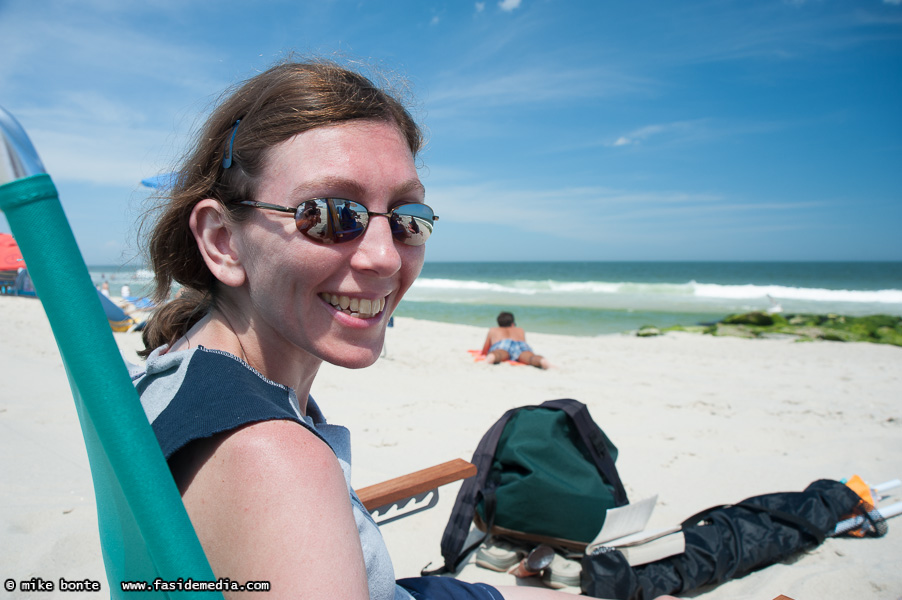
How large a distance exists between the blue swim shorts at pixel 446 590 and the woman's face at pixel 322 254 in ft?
2.57

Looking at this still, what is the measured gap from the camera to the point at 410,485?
7.24 ft

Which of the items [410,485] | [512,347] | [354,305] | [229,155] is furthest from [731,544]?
[512,347]

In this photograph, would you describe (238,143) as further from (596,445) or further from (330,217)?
(596,445)

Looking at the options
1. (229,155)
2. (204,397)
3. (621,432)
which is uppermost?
(229,155)

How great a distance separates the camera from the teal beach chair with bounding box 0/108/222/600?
2.01ft

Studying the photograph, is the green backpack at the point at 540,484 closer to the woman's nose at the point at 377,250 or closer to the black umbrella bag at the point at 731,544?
the black umbrella bag at the point at 731,544

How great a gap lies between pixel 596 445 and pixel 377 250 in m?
2.28

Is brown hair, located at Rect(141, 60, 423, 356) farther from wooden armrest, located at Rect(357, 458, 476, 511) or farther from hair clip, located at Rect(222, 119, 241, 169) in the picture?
wooden armrest, located at Rect(357, 458, 476, 511)

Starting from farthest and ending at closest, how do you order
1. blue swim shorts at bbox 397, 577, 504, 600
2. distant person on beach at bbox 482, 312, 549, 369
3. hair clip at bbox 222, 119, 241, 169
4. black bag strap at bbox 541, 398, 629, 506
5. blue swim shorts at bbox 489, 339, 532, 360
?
blue swim shorts at bbox 489, 339, 532, 360
distant person on beach at bbox 482, 312, 549, 369
black bag strap at bbox 541, 398, 629, 506
blue swim shorts at bbox 397, 577, 504, 600
hair clip at bbox 222, 119, 241, 169

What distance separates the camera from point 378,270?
1.13 m

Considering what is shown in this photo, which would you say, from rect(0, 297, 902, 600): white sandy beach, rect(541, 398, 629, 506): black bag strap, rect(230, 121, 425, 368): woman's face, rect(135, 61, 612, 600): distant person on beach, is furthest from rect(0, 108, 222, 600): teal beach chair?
rect(541, 398, 629, 506): black bag strap

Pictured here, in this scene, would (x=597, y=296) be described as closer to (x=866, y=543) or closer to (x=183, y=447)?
(x=866, y=543)

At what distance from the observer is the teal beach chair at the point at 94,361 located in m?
0.61

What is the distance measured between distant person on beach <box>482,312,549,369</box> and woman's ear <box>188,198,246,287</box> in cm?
732
